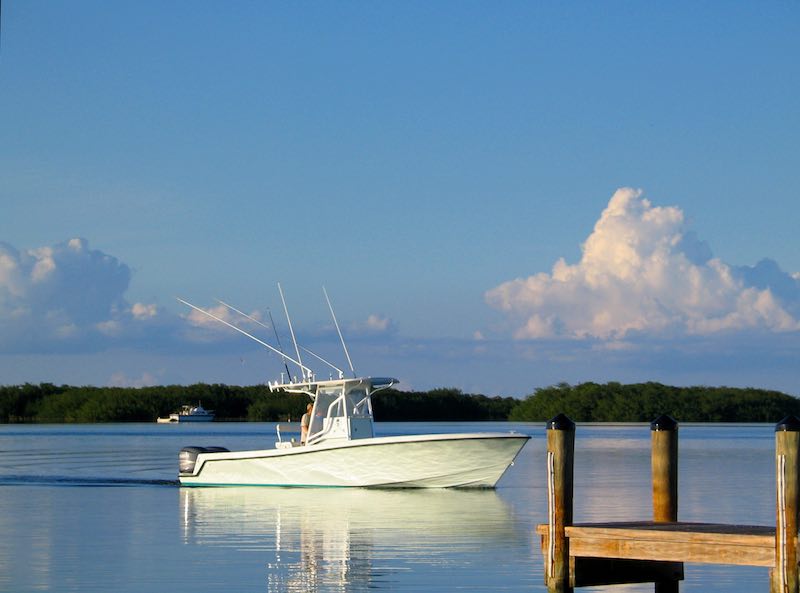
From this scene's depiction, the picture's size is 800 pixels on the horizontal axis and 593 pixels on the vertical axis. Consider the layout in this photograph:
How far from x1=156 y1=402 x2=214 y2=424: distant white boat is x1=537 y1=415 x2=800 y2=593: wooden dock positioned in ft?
440

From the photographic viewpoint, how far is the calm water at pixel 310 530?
68.6 ft

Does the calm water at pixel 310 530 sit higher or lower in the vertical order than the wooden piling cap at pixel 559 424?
lower

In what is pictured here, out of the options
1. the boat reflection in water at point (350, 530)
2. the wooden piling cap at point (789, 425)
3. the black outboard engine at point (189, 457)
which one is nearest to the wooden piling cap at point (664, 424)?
the wooden piling cap at point (789, 425)

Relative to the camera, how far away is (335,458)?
121 ft

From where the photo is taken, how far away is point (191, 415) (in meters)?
151

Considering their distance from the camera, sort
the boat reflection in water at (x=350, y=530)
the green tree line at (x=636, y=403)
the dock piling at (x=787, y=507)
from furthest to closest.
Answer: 1. the green tree line at (x=636, y=403)
2. the boat reflection in water at (x=350, y=530)
3. the dock piling at (x=787, y=507)

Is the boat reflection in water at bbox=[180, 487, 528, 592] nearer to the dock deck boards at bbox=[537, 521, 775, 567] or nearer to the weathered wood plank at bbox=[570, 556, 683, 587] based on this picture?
the weathered wood plank at bbox=[570, 556, 683, 587]

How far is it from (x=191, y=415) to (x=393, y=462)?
11622cm

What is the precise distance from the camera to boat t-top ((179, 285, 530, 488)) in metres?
36.8

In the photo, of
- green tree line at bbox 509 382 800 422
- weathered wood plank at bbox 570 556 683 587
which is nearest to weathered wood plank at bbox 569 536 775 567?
weathered wood plank at bbox 570 556 683 587

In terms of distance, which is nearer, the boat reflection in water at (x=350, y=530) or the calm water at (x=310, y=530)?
the calm water at (x=310, y=530)

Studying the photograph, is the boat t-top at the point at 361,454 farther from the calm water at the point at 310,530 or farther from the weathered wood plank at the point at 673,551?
the weathered wood plank at the point at 673,551

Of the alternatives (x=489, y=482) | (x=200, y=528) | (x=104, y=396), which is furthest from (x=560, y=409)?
(x=200, y=528)

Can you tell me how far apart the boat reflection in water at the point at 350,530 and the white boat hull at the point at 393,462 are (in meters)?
0.38
